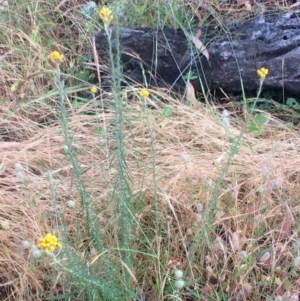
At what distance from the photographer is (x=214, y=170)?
211cm

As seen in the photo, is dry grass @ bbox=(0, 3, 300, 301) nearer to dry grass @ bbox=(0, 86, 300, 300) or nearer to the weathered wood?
dry grass @ bbox=(0, 86, 300, 300)

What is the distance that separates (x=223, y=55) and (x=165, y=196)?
1004 millimetres

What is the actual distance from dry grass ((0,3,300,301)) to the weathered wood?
0.52ft

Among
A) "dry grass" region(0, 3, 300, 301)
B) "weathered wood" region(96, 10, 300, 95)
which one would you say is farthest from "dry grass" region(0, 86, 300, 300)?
"weathered wood" region(96, 10, 300, 95)

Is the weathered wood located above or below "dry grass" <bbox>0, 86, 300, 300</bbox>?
above

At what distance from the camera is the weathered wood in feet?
8.70

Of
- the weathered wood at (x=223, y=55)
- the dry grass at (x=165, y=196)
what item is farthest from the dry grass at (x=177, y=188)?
the weathered wood at (x=223, y=55)

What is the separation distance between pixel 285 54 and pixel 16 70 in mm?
1191

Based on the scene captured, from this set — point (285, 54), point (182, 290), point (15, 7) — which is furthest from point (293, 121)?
point (15, 7)

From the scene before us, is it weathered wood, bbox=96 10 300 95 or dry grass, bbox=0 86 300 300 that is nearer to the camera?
dry grass, bbox=0 86 300 300

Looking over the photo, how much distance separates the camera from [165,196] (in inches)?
75.5

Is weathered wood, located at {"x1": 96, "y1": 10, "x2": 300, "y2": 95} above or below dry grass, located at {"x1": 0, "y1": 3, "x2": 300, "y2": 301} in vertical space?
above

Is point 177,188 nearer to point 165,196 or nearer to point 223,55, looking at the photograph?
point 165,196

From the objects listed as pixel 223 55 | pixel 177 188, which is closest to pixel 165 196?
pixel 177 188
